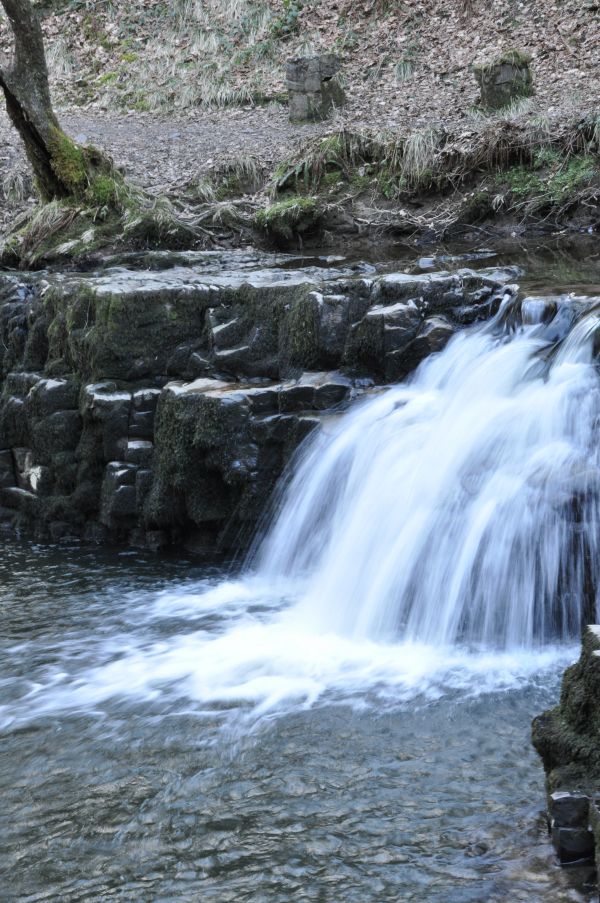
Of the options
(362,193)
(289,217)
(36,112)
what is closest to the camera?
(36,112)

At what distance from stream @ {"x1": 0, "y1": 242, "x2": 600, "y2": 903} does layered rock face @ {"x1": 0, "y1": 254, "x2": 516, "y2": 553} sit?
0.24 metres

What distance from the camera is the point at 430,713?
3955mm

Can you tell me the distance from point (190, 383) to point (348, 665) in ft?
8.81

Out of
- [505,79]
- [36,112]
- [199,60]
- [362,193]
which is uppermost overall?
[199,60]

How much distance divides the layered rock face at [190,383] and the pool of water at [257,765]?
118 cm

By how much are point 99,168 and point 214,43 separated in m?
7.64

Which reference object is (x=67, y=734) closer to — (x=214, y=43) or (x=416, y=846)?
(x=416, y=846)

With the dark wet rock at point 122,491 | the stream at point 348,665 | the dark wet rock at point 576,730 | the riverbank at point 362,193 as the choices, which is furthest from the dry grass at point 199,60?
the dark wet rock at point 576,730

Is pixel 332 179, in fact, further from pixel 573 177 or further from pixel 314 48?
pixel 314 48

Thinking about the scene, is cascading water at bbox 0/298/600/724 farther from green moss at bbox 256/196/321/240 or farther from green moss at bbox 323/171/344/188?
green moss at bbox 323/171/344/188

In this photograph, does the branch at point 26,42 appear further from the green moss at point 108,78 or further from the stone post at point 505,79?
the green moss at point 108,78

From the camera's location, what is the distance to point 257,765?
142 inches

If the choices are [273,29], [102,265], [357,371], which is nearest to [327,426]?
[357,371]

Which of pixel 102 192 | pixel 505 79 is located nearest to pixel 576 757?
pixel 102 192
